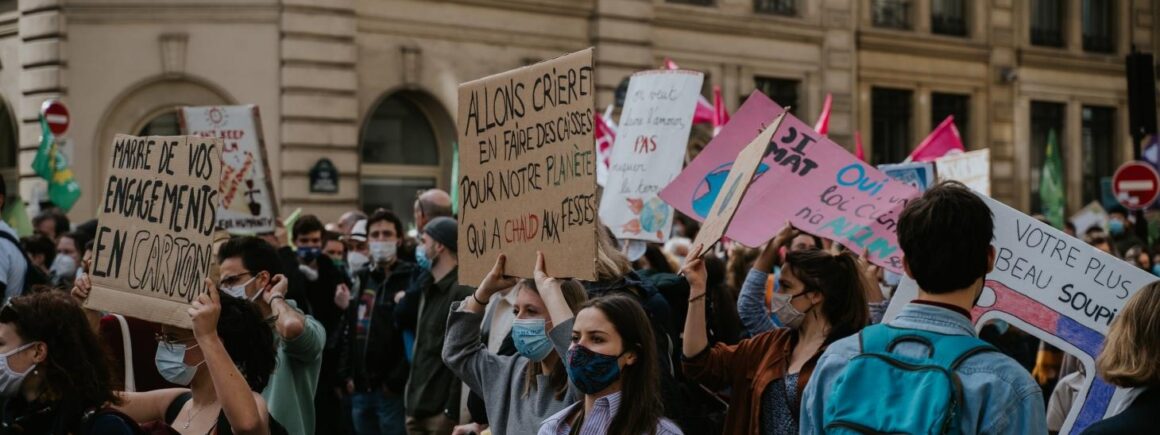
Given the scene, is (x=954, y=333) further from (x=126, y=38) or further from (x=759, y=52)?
(x=759, y=52)

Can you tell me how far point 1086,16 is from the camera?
112 ft

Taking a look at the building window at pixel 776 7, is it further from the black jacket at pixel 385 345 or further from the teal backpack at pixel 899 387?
the teal backpack at pixel 899 387

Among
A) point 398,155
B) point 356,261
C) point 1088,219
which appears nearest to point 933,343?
point 356,261

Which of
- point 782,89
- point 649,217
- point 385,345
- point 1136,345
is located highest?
point 782,89

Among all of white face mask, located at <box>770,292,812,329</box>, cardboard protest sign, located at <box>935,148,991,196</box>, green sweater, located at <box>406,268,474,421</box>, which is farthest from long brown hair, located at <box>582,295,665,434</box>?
cardboard protest sign, located at <box>935,148,991,196</box>

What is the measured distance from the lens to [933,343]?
11.6ft

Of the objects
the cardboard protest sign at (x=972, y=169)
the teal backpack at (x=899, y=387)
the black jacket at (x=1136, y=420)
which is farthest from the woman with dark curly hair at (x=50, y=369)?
the cardboard protest sign at (x=972, y=169)

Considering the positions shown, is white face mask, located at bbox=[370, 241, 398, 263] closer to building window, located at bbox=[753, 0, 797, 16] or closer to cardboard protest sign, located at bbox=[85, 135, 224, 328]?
cardboard protest sign, located at bbox=[85, 135, 224, 328]

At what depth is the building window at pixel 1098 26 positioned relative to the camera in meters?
34.1

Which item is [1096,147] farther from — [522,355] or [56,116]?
[522,355]

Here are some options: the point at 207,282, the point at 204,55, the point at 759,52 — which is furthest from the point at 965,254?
the point at 759,52

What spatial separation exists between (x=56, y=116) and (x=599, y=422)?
13.5 m

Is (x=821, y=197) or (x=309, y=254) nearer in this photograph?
(x=821, y=197)

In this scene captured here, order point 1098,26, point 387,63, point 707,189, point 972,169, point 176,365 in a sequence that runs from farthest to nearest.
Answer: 1. point 1098,26
2. point 387,63
3. point 972,169
4. point 707,189
5. point 176,365
